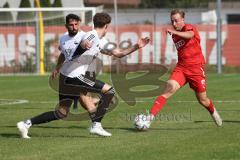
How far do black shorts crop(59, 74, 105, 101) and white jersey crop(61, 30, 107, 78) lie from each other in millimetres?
81

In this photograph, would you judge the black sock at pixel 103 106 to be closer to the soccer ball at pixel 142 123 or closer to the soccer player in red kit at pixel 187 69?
the soccer ball at pixel 142 123

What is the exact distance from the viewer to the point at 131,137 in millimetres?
10984

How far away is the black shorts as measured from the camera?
37.2 ft

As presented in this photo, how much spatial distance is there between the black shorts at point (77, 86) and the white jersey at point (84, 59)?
0.27 feet

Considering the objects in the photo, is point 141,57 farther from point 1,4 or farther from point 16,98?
point 16,98

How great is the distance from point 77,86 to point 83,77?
170 millimetres

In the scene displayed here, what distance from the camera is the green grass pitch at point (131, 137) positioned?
922 centimetres

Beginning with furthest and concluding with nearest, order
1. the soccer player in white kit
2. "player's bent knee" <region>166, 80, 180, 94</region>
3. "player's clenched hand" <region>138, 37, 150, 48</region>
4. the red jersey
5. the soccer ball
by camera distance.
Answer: the red jersey, "player's bent knee" <region>166, 80, 180, 94</region>, the soccer ball, the soccer player in white kit, "player's clenched hand" <region>138, 37, 150, 48</region>

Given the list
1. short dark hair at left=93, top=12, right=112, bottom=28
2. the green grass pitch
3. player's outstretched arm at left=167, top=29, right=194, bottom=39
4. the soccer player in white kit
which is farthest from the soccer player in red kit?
short dark hair at left=93, top=12, right=112, bottom=28

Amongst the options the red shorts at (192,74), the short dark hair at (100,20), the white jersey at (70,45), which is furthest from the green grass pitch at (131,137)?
the short dark hair at (100,20)

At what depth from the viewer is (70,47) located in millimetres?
11680

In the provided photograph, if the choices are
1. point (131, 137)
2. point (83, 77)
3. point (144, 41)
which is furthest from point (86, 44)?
point (131, 137)

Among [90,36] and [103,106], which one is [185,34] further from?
[103,106]

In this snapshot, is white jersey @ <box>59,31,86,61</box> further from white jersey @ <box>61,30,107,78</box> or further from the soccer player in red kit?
the soccer player in red kit
